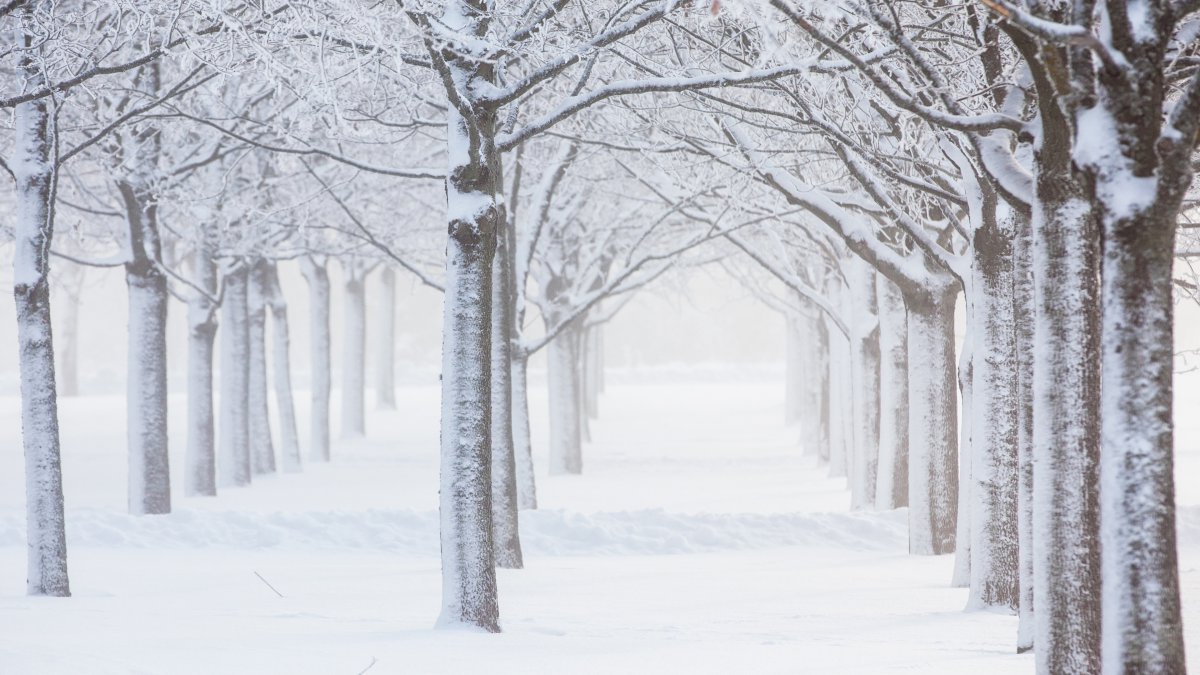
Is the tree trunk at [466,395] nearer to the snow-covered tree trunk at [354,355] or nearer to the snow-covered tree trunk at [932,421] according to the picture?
the snow-covered tree trunk at [932,421]

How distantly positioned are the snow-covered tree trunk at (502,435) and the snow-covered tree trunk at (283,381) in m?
10.5

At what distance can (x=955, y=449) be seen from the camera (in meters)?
10.7

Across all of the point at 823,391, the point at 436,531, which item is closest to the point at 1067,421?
the point at 436,531

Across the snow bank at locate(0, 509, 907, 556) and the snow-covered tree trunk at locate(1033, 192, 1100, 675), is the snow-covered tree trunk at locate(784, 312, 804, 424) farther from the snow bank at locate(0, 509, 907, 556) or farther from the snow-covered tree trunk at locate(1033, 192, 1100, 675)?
the snow-covered tree trunk at locate(1033, 192, 1100, 675)

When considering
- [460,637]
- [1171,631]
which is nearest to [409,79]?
[460,637]

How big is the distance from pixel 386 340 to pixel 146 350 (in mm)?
19868

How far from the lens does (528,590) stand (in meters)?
9.32

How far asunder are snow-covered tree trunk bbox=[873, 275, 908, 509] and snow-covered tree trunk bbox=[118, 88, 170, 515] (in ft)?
25.8

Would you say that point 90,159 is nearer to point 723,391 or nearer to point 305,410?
point 305,410

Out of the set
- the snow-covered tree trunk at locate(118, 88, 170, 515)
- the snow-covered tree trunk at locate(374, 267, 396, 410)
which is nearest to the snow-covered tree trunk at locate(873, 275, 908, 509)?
the snow-covered tree trunk at locate(118, 88, 170, 515)

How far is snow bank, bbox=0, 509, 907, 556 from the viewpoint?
39.0 ft

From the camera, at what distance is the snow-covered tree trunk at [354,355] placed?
86.5 ft

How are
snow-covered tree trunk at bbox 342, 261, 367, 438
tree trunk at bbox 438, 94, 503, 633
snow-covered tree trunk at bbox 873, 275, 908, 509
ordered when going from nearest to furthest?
tree trunk at bbox 438, 94, 503, 633
snow-covered tree trunk at bbox 873, 275, 908, 509
snow-covered tree trunk at bbox 342, 261, 367, 438

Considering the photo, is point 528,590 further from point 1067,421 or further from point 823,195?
point 1067,421
